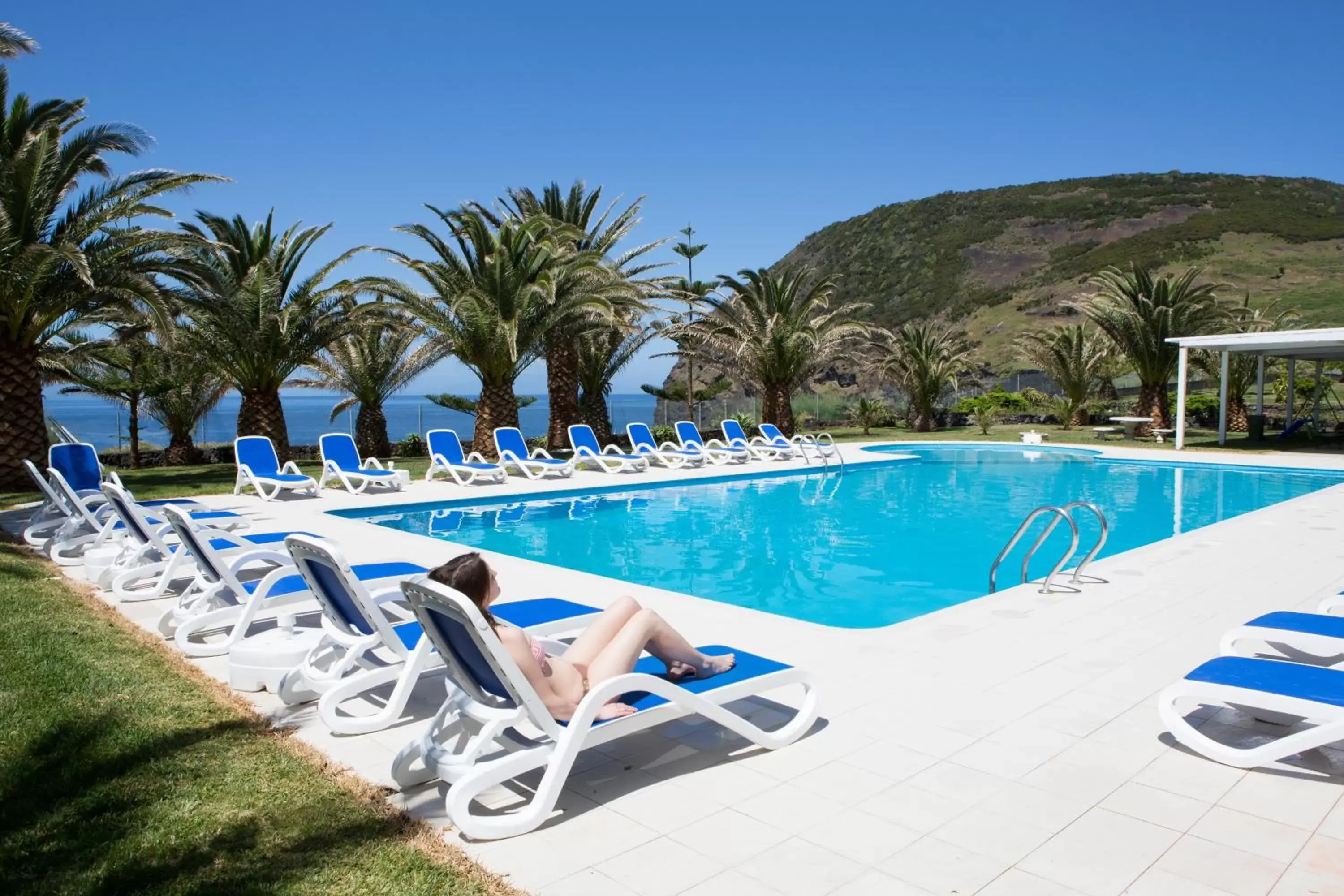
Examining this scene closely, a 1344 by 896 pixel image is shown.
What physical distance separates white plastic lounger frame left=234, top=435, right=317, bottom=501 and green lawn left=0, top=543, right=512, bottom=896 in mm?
9063

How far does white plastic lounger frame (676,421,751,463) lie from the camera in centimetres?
1936

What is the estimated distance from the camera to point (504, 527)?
12938mm

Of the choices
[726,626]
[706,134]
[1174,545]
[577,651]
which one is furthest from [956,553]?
[706,134]

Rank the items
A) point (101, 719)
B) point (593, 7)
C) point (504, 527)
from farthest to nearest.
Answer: point (593, 7) < point (504, 527) < point (101, 719)

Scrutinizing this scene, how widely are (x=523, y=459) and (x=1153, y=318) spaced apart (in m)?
18.0

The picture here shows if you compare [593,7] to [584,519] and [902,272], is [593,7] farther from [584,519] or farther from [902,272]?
[902,272]

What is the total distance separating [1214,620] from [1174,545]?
3194 millimetres

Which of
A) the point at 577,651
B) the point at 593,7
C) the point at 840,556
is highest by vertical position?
the point at 593,7

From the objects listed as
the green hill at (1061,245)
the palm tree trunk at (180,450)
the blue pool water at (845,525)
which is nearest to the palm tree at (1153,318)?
the blue pool water at (845,525)

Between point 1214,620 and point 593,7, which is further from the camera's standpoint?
point 593,7

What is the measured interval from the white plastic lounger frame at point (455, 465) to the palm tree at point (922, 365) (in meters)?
16.7

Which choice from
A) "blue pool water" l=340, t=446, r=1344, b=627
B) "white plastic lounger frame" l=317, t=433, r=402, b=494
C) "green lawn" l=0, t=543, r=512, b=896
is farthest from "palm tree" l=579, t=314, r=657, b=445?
"green lawn" l=0, t=543, r=512, b=896

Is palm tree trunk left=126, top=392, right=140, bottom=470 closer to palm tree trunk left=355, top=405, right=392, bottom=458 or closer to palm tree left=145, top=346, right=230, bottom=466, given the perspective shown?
palm tree left=145, top=346, right=230, bottom=466

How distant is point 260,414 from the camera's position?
18469 mm
